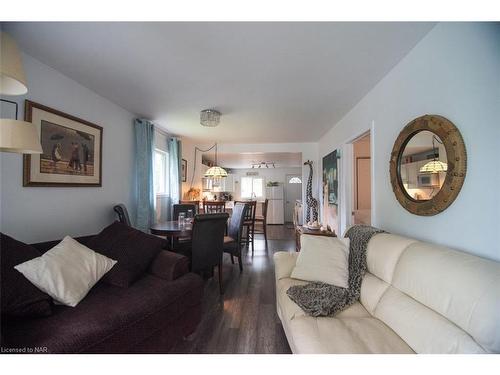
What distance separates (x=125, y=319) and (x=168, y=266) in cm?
53

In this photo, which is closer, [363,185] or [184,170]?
[363,185]

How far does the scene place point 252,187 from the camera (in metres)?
9.02

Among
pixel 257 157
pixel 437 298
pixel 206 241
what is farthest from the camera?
pixel 257 157

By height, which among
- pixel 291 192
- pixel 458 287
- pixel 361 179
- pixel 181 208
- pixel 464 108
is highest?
pixel 464 108

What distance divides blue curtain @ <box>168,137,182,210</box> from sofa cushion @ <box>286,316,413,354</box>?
138 inches

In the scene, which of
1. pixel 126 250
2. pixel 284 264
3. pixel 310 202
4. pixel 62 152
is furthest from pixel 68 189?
pixel 310 202

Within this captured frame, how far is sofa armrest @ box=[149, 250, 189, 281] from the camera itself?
1716 millimetres

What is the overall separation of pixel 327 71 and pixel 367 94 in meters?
0.77

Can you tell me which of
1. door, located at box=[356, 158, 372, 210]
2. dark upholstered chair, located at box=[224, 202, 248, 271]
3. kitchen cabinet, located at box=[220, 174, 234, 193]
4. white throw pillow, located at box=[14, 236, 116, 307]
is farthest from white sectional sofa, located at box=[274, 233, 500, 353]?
kitchen cabinet, located at box=[220, 174, 234, 193]

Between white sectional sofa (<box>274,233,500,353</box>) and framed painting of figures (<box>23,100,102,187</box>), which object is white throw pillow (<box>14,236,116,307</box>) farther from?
white sectional sofa (<box>274,233,500,353</box>)

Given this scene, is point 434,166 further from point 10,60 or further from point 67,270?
point 67,270

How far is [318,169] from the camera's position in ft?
15.8

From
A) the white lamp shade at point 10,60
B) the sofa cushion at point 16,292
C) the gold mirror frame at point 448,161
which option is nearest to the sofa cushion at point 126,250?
the sofa cushion at point 16,292

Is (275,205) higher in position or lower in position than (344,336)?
higher
